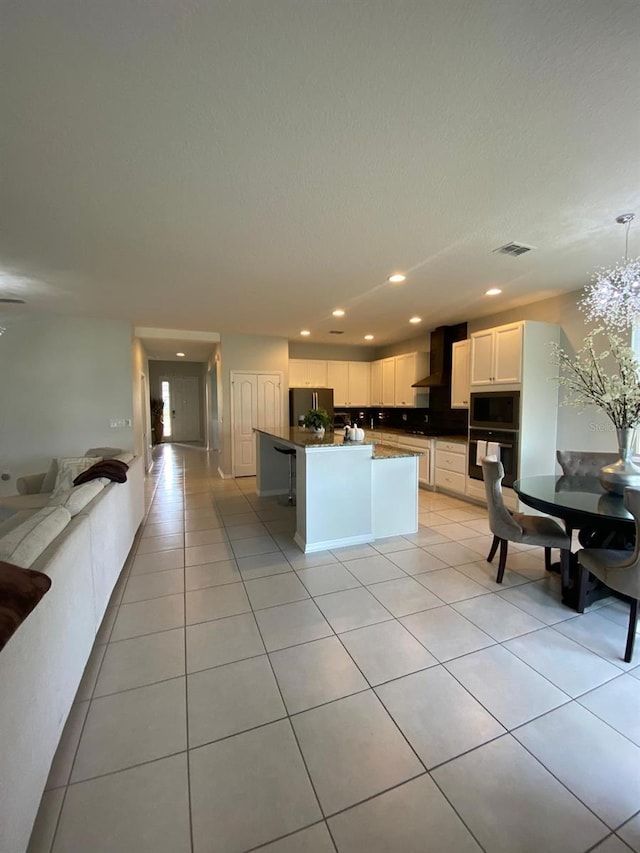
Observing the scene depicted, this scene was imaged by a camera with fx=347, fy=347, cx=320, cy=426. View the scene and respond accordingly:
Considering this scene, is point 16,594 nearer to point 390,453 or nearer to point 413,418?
point 390,453

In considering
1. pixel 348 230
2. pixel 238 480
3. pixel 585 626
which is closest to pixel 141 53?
pixel 348 230

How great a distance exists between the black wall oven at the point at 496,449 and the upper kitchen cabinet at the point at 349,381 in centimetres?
314

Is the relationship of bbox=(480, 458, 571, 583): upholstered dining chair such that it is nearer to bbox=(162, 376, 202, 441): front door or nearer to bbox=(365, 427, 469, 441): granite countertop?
bbox=(365, 427, 469, 441): granite countertop

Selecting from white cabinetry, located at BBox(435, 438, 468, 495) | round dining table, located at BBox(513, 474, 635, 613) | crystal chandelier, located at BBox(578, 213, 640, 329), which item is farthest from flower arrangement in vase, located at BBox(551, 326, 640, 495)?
white cabinetry, located at BBox(435, 438, 468, 495)

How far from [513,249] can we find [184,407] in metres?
11.0

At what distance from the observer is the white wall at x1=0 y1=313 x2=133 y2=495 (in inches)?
194

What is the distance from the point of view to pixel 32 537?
4.87 ft

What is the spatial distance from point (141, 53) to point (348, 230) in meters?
1.56

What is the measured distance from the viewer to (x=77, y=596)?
5.41 ft

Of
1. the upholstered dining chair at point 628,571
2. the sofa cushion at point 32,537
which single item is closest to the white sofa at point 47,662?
the sofa cushion at point 32,537

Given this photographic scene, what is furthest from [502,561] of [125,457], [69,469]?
[69,469]

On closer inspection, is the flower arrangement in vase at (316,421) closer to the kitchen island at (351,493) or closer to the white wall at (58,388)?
the kitchen island at (351,493)

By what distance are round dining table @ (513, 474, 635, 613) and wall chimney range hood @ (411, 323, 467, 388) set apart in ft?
10.6

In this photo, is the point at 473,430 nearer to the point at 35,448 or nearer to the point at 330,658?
the point at 330,658
